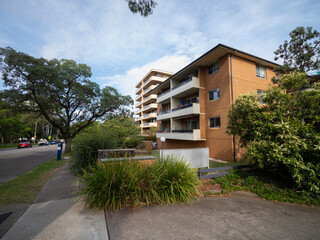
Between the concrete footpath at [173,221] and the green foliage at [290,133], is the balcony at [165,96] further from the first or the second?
the concrete footpath at [173,221]

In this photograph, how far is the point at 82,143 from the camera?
749 cm

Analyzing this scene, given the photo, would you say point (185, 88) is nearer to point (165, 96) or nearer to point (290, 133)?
point (165, 96)

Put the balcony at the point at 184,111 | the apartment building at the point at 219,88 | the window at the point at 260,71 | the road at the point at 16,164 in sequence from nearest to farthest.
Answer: the road at the point at 16,164 → the apartment building at the point at 219,88 → the window at the point at 260,71 → the balcony at the point at 184,111

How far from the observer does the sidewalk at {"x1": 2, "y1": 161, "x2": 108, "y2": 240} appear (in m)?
2.81

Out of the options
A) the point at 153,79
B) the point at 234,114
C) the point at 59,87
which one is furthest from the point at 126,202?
the point at 153,79

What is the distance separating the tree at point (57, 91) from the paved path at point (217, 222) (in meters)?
16.6

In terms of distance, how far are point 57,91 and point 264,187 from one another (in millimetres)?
20541

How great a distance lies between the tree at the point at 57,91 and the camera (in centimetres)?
1405

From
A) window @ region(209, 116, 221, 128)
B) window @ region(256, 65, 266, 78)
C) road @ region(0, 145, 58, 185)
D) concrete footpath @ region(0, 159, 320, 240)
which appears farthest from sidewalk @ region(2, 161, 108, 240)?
window @ region(256, 65, 266, 78)

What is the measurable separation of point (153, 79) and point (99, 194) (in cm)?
4079

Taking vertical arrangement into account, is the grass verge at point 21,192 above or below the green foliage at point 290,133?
below

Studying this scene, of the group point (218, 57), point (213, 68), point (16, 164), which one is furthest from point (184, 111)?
point (16, 164)

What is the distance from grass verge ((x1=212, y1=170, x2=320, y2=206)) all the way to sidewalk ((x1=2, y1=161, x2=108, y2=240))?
14.5ft

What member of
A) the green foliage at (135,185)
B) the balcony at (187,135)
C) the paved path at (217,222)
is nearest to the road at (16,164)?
the green foliage at (135,185)
